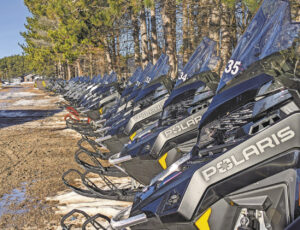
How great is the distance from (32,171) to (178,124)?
12.2ft

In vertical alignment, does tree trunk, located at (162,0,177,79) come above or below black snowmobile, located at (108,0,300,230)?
above

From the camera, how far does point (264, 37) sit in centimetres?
225

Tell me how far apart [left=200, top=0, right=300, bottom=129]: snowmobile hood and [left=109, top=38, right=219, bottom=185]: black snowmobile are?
1310 mm

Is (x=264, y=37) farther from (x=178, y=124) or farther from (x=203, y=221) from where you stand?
(x=178, y=124)

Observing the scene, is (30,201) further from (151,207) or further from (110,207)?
(151,207)

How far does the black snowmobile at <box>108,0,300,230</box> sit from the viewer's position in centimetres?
196

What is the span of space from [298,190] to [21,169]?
567cm

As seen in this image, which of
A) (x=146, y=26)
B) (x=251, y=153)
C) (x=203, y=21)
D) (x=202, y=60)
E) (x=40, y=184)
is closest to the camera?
(x=251, y=153)

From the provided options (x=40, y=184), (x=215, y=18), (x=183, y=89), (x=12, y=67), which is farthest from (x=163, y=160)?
(x=12, y=67)

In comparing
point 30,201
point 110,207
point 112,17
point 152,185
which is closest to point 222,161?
point 152,185

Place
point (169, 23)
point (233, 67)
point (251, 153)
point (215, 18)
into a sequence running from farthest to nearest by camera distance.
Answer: point (169, 23) → point (215, 18) → point (233, 67) → point (251, 153)

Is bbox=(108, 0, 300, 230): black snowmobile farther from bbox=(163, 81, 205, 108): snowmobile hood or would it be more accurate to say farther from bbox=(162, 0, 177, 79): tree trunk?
bbox=(162, 0, 177, 79): tree trunk

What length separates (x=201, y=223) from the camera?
7.02 feet

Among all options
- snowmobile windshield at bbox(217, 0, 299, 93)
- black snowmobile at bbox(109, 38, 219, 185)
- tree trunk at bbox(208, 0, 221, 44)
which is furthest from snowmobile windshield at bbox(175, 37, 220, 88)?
tree trunk at bbox(208, 0, 221, 44)
